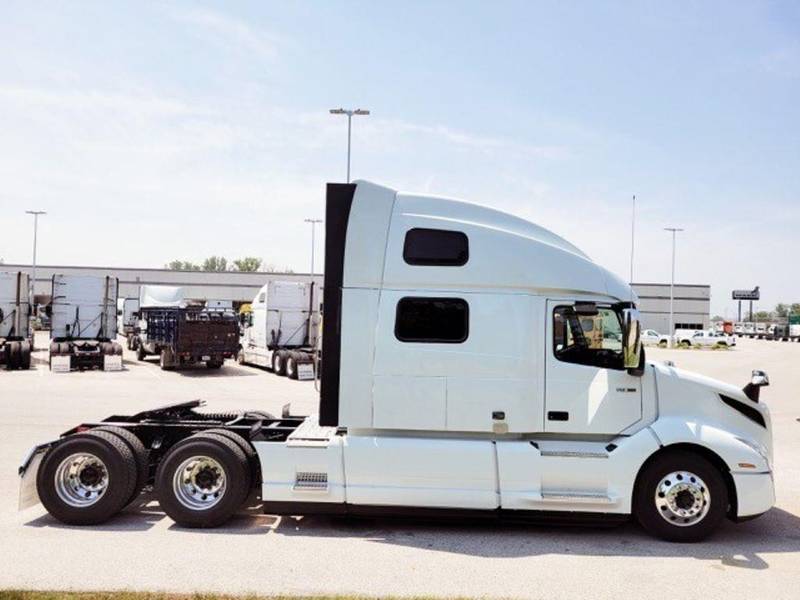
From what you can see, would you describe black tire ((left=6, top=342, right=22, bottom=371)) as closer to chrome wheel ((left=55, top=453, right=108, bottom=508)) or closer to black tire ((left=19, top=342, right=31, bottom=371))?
black tire ((left=19, top=342, right=31, bottom=371))

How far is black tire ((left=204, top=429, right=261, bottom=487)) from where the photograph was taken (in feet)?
23.5

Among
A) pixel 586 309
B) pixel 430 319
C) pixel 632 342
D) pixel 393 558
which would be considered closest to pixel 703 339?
pixel 586 309

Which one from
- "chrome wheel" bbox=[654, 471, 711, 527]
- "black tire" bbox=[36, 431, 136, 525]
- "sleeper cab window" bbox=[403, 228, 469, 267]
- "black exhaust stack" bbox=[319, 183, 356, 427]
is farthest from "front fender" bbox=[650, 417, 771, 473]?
"black tire" bbox=[36, 431, 136, 525]

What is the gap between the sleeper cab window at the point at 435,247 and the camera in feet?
23.5

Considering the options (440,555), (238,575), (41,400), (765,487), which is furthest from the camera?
(41,400)

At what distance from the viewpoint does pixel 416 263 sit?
7.14 meters

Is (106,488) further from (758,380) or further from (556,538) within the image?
(758,380)

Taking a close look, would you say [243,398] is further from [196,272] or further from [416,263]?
[196,272]

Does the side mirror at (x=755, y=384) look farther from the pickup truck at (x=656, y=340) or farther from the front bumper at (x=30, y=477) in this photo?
the pickup truck at (x=656, y=340)

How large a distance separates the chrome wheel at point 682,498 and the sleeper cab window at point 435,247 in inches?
119

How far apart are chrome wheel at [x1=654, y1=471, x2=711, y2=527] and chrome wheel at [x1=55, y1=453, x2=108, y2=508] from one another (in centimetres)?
565

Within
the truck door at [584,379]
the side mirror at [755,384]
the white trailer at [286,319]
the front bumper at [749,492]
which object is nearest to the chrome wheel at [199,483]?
the truck door at [584,379]

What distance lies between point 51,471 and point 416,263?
4.34m

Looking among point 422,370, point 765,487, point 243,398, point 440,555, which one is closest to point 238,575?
point 440,555
